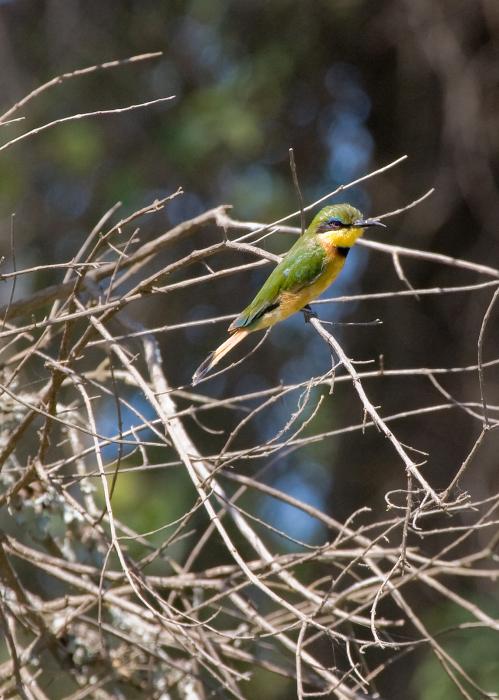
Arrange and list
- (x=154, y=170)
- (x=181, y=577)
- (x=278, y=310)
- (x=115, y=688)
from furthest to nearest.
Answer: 1. (x=154, y=170)
2. (x=278, y=310)
3. (x=115, y=688)
4. (x=181, y=577)

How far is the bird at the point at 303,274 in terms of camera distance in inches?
103

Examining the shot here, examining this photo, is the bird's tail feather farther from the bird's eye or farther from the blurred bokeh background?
the blurred bokeh background

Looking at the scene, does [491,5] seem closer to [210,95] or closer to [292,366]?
[210,95]

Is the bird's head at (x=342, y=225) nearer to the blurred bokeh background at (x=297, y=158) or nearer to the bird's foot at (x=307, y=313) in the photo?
the bird's foot at (x=307, y=313)

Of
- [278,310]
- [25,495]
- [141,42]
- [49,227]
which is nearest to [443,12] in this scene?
[141,42]

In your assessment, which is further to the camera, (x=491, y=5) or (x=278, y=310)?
(x=491, y=5)

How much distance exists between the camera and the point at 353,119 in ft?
16.8

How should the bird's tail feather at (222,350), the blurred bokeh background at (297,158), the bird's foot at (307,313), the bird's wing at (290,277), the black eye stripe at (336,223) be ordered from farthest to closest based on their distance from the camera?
the blurred bokeh background at (297,158)
the black eye stripe at (336,223)
the bird's wing at (290,277)
the bird's tail feather at (222,350)
the bird's foot at (307,313)

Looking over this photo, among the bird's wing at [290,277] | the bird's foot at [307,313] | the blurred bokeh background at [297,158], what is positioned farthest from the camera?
the blurred bokeh background at [297,158]

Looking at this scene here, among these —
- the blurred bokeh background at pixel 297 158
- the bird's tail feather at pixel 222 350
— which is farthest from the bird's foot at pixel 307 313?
the blurred bokeh background at pixel 297 158

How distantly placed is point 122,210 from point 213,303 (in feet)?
2.75

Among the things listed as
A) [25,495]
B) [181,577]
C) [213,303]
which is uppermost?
[25,495]

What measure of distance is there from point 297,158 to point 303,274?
8.43 feet

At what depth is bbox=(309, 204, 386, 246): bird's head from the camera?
2.70 m
